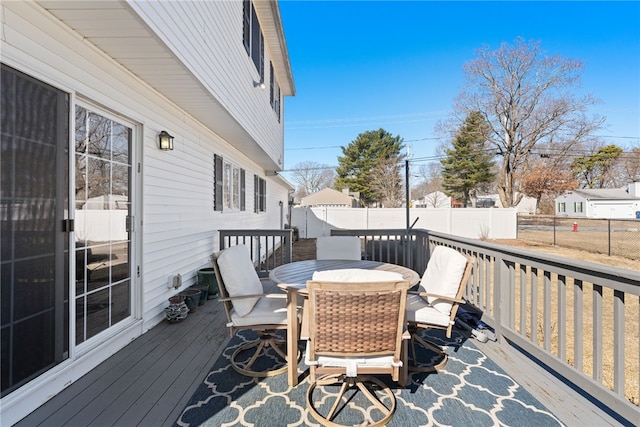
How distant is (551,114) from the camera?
16906 mm

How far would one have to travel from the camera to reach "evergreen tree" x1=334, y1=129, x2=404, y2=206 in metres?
26.3

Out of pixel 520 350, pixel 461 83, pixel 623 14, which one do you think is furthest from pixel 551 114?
pixel 520 350

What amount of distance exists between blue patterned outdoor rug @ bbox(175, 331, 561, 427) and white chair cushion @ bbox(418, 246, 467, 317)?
21.9 inches

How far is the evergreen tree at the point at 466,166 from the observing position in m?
20.8

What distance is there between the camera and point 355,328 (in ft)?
5.97

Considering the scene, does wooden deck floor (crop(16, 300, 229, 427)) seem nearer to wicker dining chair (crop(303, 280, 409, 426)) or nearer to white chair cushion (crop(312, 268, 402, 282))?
wicker dining chair (crop(303, 280, 409, 426))

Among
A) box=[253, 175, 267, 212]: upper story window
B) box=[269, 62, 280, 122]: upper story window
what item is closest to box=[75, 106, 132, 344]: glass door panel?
box=[269, 62, 280, 122]: upper story window

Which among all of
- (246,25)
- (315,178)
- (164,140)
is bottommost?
(164,140)

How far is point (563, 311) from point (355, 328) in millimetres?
1709

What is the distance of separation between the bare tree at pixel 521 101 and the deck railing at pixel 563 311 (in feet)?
49.3

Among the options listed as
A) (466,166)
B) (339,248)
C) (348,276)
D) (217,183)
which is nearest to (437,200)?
(466,166)

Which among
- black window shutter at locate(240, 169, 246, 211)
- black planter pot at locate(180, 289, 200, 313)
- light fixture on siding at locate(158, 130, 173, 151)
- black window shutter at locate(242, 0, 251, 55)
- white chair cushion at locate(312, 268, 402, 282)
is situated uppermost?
black window shutter at locate(242, 0, 251, 55)

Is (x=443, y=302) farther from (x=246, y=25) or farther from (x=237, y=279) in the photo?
(x=246, y=25)

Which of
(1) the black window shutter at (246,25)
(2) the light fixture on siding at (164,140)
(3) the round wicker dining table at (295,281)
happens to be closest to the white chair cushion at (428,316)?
(3) the round wicker dining table at (295,281)
